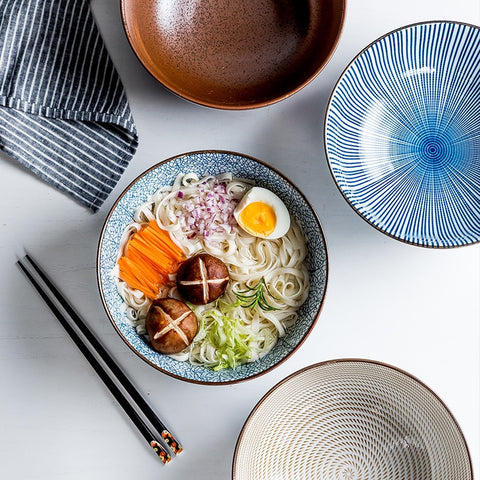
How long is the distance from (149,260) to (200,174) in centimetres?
33

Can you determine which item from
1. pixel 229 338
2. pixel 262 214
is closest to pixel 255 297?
pixel 229 338

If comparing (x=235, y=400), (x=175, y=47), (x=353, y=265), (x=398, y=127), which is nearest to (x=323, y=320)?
(x=353, y=265)

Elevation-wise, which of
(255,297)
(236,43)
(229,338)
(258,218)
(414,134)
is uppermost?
(236,43)

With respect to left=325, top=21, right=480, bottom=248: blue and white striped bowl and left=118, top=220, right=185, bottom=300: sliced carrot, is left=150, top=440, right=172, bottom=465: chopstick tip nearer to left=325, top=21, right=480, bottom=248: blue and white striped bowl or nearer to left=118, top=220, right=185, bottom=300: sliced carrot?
left=118, top=220, right=185, bottom=300: sliced carrot

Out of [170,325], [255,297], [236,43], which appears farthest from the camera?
[236,43]

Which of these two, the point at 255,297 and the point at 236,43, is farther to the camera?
the point at 236,43

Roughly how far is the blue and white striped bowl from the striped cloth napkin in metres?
0.75

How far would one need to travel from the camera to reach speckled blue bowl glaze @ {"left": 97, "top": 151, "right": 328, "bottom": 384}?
1.80m

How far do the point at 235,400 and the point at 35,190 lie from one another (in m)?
0.99

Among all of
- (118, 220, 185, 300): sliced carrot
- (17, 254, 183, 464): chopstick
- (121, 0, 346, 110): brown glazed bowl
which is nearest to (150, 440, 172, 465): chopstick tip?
(17, 254, 183, 464): chopstick

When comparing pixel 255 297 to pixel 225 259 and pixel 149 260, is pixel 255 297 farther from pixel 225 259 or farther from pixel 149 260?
pixel 149 260

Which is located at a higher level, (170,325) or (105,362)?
(170,325)

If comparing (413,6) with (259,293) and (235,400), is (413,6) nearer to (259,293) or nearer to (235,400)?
(259,293)

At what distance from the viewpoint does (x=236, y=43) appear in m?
2.03
